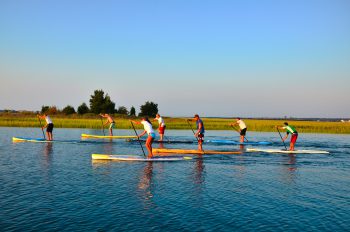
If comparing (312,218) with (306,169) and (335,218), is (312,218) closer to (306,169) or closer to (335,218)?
(335,218)

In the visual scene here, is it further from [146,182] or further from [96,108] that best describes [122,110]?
[146,182]

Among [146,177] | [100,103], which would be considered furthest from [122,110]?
[146,177]

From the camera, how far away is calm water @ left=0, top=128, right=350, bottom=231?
9289mm

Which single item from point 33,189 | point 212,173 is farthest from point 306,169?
point 33,189

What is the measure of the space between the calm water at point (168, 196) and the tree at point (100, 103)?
279ft

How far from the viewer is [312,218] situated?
10078mm

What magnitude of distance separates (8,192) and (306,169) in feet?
48.7

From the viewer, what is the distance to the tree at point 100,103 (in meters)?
104

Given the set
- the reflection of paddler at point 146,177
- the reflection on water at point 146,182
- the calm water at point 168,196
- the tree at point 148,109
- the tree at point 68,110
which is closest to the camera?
the calm water at point 168,196

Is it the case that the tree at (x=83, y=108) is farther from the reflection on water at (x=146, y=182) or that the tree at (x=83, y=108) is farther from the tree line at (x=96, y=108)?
the reflection on water at (x=146, y=182)

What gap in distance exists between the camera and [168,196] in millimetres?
12023

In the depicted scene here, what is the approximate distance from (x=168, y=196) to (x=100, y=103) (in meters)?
96.4

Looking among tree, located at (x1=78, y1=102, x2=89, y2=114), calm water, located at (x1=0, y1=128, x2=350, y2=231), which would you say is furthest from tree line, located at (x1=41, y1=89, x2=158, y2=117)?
calm water, located at (x1=0, y1=128, x2=350, y2=231)

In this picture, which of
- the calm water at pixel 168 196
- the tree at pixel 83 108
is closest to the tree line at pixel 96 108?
the tree at pixel 83 108
